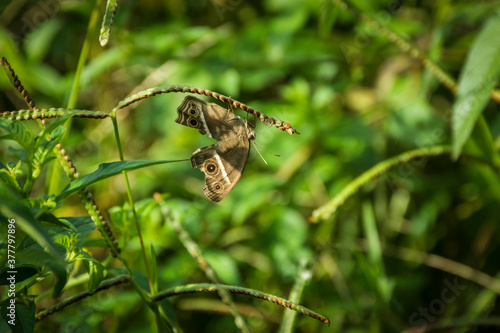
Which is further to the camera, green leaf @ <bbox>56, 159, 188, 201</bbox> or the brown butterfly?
the brown butterfly

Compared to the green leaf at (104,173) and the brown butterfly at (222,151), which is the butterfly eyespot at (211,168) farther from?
the green leaf at (104,173)

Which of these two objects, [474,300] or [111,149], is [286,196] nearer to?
[474,300]

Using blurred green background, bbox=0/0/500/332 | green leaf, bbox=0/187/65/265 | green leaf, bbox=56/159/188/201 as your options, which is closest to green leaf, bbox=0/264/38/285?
green leaf, bbox=56/159/188/201

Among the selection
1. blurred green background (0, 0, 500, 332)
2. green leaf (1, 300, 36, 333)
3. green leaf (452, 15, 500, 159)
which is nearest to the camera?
green leaf (1, 300, 36, 333)

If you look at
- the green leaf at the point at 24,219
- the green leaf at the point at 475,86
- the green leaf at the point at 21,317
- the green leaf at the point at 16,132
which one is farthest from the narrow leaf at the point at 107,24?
the green leaf at the point at 475,86

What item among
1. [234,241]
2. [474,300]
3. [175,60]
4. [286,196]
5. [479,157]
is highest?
[175,60]

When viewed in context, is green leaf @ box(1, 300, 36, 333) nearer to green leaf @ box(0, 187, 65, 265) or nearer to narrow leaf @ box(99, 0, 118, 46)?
green leaf @ box(0, 187, 65, 265)

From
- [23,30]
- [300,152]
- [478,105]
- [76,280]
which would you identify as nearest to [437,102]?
[300,152]
